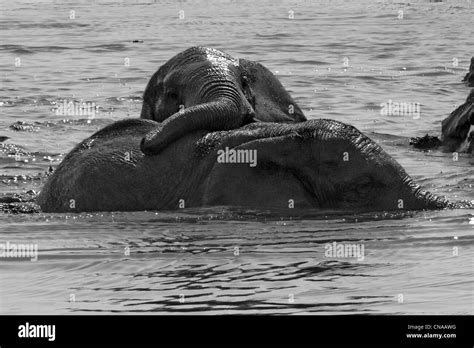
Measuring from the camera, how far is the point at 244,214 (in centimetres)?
1094

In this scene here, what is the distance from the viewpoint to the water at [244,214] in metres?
8.70

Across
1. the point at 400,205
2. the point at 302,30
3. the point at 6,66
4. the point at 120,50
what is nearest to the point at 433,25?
the point at 302,30

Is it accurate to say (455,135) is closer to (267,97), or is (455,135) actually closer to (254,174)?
(267,97)

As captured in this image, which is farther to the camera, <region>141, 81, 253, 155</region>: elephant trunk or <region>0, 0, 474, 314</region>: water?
<region>141, 81, 253, 155</region>: elephant trunk

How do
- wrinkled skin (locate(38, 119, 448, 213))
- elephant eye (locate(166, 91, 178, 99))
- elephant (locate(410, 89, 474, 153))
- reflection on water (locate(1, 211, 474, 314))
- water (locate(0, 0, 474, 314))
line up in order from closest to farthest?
reflection on water (locate(1, 211, 474, 314))
water (locate(0, 0, 474, 314))
wrinkled skin (locate(38, 119, 448, 213))
elephant eye (locate(166, 91, 178, 99))
elephant (locate(410, 89, 474, 153))

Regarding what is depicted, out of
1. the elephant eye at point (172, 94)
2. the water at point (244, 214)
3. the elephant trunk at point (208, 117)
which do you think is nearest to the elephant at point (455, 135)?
the water at point (244, 214)

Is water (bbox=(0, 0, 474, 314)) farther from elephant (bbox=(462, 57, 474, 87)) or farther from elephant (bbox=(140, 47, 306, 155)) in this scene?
elephant (bbox=(140, 47, 306, 155))

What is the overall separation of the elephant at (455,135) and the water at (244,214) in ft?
1.03

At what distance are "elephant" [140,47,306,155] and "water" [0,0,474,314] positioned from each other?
2.31ft

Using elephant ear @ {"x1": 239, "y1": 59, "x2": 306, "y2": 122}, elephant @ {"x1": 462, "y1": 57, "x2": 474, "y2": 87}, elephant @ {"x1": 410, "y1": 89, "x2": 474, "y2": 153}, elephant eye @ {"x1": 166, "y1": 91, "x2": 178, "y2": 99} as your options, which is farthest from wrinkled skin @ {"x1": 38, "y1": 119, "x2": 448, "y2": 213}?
elephant @ {"x1": 462, "y1": 57, "x2": 474, "y2": 87}

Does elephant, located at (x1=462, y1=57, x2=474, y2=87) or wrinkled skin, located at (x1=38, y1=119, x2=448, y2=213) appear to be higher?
elephant, located at (x1=462, y1=57, x2=474, y2=87)

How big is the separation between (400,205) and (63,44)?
18.9 m

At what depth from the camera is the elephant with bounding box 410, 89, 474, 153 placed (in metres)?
16.2

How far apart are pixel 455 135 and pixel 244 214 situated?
6038mm
